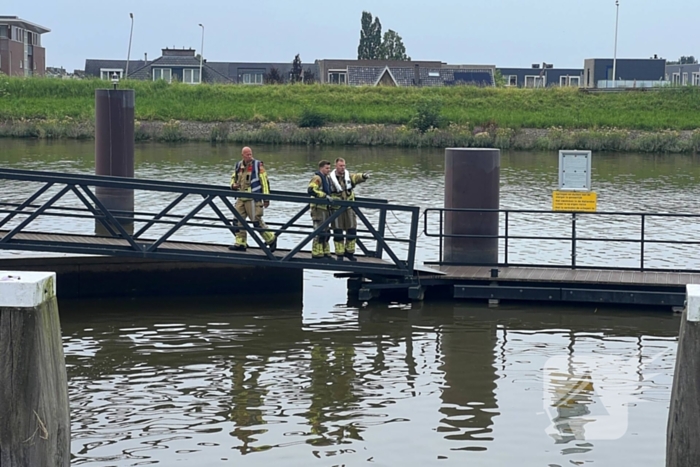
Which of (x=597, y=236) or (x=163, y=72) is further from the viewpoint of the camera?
(x=163, y=72)

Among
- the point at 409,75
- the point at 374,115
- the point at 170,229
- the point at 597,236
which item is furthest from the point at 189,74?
the point at 170,229

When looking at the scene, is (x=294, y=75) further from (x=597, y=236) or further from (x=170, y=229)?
(x=170, y=229)

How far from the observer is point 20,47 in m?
83.6

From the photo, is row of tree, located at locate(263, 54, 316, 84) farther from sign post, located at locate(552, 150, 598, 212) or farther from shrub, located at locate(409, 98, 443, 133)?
sign post, located at locate(552, 150, 598, 212)

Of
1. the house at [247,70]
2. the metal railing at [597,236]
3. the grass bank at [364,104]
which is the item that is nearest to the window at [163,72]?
the house at [247,70]

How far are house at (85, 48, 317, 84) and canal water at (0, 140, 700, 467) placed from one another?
6954 cm

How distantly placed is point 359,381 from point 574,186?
614 cm

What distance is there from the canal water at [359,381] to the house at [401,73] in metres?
65.6

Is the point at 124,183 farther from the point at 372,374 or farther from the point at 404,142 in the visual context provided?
the point at 404,142

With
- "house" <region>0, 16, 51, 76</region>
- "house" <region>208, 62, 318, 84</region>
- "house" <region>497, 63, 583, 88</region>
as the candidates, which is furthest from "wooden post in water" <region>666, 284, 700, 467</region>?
"house" <region>497, 63, 583, 88</region>

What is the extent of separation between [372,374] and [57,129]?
42258mm

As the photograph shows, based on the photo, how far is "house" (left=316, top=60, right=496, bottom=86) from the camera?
83.6 meters

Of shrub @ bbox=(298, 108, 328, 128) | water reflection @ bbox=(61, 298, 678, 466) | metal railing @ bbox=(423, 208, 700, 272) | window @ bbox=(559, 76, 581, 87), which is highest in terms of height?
window @ bbox=(559, 76, 581, 87)

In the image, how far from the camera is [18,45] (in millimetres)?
82750
